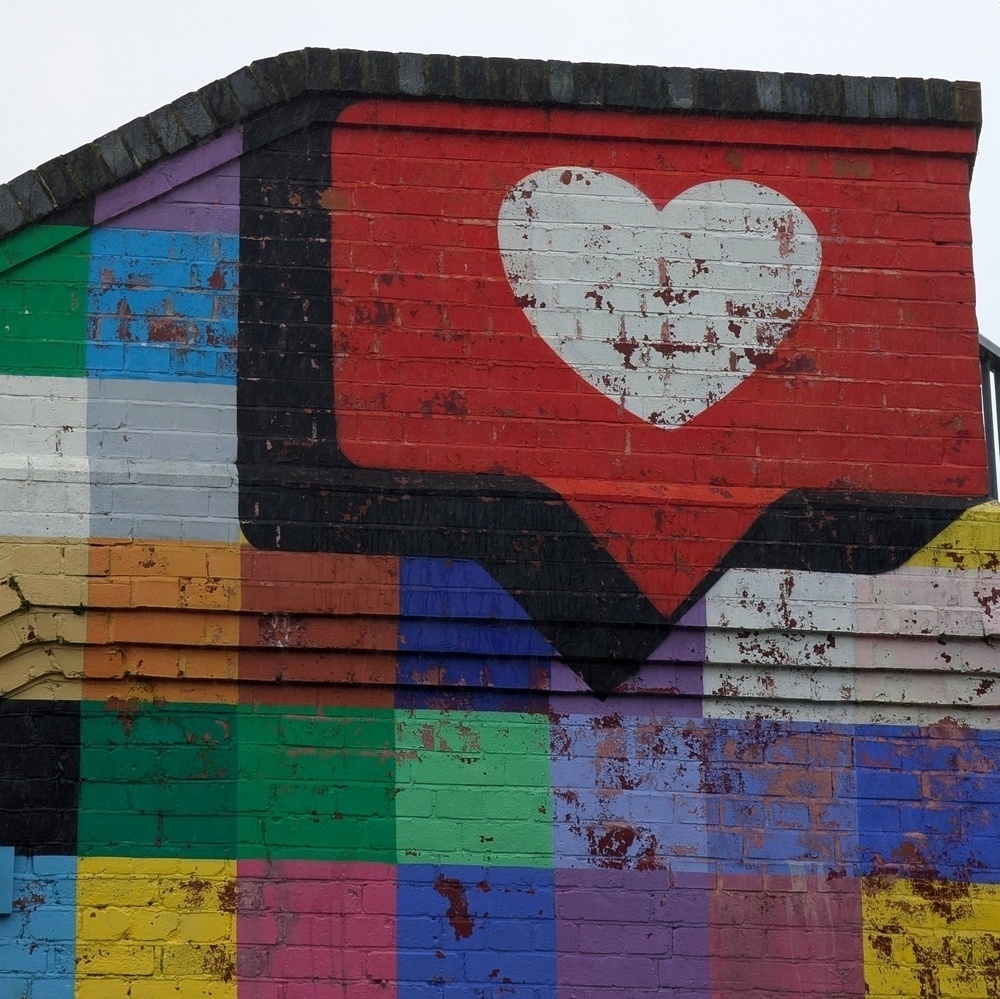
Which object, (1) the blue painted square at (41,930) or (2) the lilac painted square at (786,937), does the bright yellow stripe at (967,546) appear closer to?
(2) the lilac painted square at (786,937)

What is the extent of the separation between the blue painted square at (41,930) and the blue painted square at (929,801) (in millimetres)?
2920

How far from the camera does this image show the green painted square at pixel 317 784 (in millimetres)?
6117

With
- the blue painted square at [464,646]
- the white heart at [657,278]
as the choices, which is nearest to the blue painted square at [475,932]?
the blue painted square at [464,646]

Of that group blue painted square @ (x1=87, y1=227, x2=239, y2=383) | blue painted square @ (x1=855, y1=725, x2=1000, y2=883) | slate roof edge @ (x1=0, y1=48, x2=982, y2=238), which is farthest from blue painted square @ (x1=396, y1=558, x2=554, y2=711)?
slate roof edge @ (x1=0, y1=48, x2=982, y2=238)

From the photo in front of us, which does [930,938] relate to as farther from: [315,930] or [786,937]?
[315,930]

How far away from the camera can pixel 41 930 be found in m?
5.92

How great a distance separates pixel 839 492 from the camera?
6625mm

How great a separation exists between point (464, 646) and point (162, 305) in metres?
1.77

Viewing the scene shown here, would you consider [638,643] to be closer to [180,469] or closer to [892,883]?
[892,883]

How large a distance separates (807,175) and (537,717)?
251 centimetres

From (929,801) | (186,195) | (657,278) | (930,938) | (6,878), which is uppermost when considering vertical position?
(186,195)

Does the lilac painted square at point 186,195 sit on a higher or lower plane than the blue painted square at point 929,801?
higher

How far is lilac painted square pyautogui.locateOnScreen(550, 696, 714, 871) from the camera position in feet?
20.4

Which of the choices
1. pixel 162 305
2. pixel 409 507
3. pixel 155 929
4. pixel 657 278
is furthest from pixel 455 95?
pixel 155 929
